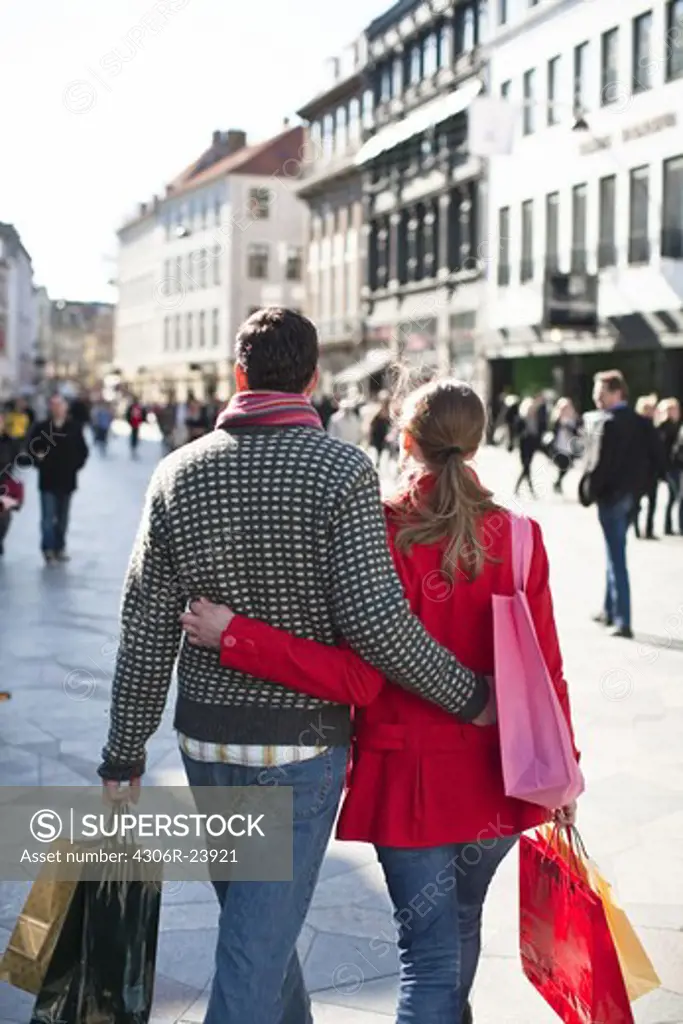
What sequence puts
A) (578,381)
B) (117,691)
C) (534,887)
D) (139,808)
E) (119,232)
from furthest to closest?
(119,232) → (578,381) → (139,808) → (534,887) → (117,691)

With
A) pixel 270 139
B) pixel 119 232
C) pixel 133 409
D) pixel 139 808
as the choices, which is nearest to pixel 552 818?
pixel 139 808

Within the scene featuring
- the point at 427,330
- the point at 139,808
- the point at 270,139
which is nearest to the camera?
the point at 139,808

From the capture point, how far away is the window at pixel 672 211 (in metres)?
35.9

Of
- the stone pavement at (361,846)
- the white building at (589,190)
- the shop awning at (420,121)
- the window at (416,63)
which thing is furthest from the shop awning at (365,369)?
the stone pavement at (361,846)

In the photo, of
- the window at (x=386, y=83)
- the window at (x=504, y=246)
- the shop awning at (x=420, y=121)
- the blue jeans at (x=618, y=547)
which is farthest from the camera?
the window at (x=386, y=83)

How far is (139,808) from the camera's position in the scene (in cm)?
600

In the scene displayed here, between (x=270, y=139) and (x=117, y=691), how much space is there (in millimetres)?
87413

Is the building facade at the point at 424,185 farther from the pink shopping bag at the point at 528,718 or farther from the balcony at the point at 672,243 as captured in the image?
the pink shopping bag at the point at 528,718

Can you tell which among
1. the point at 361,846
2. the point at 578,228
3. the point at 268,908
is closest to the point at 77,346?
the point at 578,228

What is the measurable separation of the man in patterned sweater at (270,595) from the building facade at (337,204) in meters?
58.1

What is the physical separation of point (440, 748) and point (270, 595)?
522 millimetres

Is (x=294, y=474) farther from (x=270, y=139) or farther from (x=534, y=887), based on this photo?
(x=270, y=139)

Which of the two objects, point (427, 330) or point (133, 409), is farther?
point (427, 330)

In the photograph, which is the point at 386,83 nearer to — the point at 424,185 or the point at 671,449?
the point at 424,185
